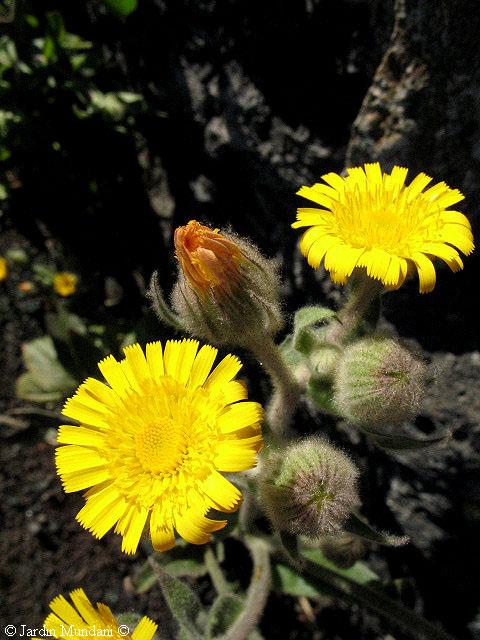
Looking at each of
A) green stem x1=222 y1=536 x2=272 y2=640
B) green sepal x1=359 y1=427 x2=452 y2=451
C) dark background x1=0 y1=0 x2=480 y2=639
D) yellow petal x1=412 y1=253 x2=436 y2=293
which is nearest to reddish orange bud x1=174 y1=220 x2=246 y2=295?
yellow petal x1=412 y1=253 x2=436 y2=293

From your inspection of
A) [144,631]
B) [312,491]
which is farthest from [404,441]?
[144,631]

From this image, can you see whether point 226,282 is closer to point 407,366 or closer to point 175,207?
point 407,366

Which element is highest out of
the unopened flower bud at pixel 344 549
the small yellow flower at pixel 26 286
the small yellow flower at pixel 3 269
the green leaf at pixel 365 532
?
the green leaf at pixel 365 532

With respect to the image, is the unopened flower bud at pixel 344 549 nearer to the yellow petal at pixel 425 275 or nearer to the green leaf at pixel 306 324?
the green leaf at pixel 306 324

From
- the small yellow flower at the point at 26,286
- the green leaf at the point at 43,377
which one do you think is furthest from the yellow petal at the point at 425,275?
the small yellow flower at the point at 26,286

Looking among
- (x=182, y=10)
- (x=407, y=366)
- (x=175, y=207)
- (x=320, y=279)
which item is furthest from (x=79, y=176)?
(x=407, y=366)

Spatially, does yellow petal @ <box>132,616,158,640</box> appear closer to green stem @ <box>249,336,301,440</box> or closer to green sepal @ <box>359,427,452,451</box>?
green stem @ <box>249,336,301,440</box>

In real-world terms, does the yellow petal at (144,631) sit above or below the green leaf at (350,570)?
above
